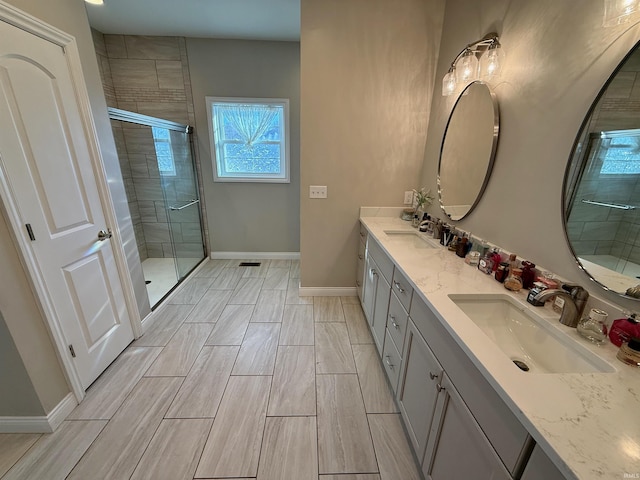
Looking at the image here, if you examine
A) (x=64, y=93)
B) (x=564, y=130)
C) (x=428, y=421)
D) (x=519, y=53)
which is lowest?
(x=428, y=421)

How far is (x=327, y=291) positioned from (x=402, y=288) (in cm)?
153

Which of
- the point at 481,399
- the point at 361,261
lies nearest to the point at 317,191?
the point at 361,261

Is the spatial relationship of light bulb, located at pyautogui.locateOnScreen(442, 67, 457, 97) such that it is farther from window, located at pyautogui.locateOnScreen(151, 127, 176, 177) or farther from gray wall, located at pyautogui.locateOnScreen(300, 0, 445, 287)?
window, located at pyautogui.locateOnScreen(151, 127, 176, 177)

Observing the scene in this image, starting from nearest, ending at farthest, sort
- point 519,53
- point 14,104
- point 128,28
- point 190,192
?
point 14,104
point 519,53
point 128,28
point 190,192

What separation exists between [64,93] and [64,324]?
4.51 feet

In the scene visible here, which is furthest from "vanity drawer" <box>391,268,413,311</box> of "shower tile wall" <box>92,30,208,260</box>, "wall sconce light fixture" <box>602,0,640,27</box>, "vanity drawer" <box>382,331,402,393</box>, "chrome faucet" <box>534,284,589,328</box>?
"shower tile wall" <box>92,30,208,260</box>

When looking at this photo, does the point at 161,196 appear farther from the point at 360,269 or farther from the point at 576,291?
the point at 576,291

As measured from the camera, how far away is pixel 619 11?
936mm

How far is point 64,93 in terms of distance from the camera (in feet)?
5.00

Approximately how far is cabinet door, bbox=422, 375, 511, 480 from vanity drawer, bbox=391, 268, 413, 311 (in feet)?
1.48

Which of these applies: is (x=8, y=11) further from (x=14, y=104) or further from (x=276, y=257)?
(x=276, y=257)

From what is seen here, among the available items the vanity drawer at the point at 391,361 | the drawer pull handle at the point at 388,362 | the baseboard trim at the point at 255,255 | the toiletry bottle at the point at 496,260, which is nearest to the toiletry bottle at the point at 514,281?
the toiletry bottle at the point at 496,260

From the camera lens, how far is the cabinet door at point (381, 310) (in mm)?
1829

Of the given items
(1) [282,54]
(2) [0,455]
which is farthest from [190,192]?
(2) [0,455]
